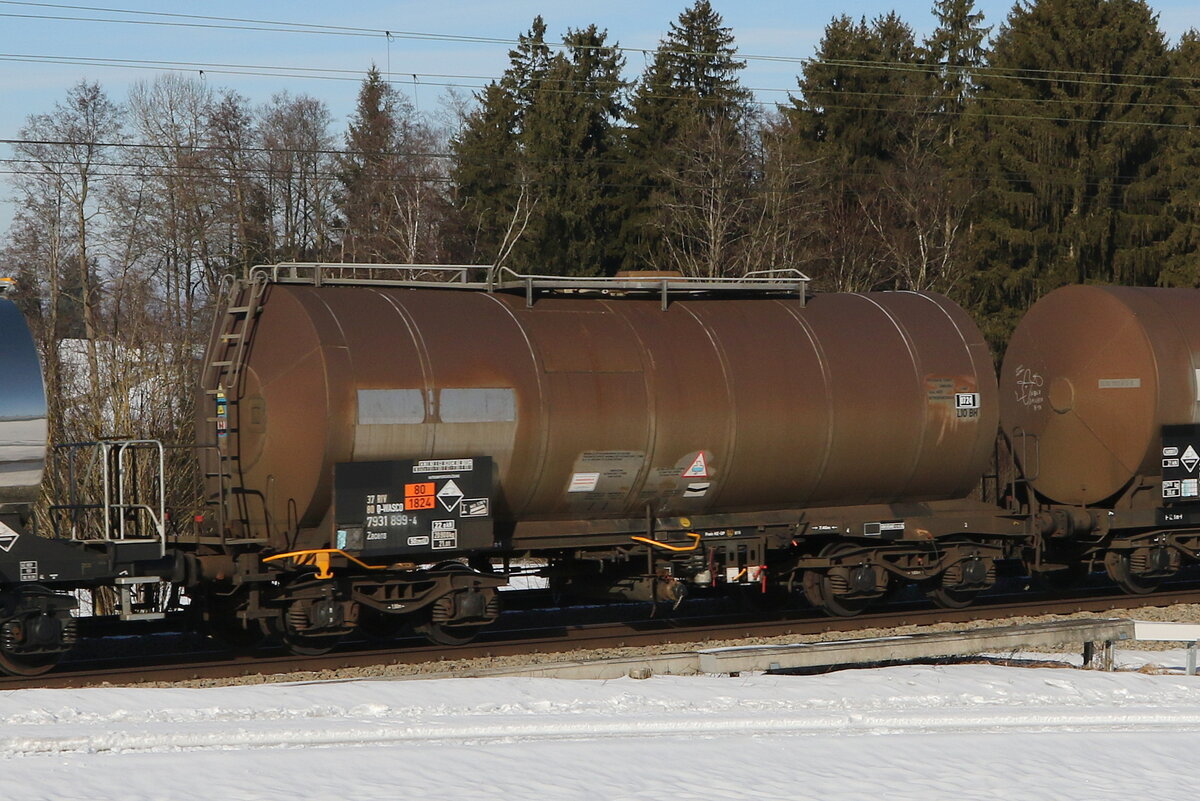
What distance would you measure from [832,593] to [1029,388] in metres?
4.43

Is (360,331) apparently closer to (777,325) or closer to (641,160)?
(777,325)

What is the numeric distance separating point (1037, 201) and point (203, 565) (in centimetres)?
3514

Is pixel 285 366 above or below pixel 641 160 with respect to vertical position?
below

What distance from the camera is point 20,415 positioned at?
12.9 meters

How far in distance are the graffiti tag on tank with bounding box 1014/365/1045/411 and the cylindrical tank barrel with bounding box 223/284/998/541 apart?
1.99 m

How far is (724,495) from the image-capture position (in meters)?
15.8

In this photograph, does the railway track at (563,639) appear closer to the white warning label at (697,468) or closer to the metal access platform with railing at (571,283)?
the white warning label at (697,468)


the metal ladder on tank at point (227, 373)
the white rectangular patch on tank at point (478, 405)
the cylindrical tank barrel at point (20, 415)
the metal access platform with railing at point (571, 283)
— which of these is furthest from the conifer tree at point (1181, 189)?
the cylindrical tank barrel at point (20, 415)

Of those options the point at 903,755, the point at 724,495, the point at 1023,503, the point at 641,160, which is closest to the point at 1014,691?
the point at 903,755

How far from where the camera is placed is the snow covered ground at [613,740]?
9.17 m

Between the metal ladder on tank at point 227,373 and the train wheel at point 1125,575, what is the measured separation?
11406 millimetres

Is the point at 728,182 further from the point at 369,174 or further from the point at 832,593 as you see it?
the point at 832,593

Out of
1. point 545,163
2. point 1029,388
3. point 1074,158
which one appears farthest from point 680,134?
point 1029,388

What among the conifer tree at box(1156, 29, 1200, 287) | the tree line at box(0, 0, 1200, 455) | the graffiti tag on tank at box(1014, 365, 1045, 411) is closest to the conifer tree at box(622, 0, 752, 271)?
the tree line at box(0, 0, 1200, 455)
